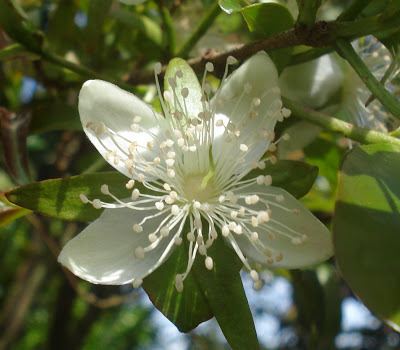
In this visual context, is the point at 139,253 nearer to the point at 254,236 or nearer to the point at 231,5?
the point at 254,236

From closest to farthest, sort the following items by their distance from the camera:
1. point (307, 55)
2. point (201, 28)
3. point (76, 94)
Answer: point (307, 55) → point (201, 28) → point (76, 94)

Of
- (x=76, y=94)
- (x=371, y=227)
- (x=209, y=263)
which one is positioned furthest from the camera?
(x=76, y=94)

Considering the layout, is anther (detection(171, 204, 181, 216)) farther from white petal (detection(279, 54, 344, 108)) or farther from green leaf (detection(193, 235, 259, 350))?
white petal (detection(279, 54, 344, 108))

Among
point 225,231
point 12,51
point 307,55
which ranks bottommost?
point 12,51

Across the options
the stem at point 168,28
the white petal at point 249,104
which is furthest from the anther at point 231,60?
the stem at point 168,28

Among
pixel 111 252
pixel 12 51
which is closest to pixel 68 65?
pixel 12 51

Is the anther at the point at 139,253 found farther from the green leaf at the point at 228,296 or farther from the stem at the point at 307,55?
the stem at the point at 307,55

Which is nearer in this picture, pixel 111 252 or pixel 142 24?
pixel 111 252
